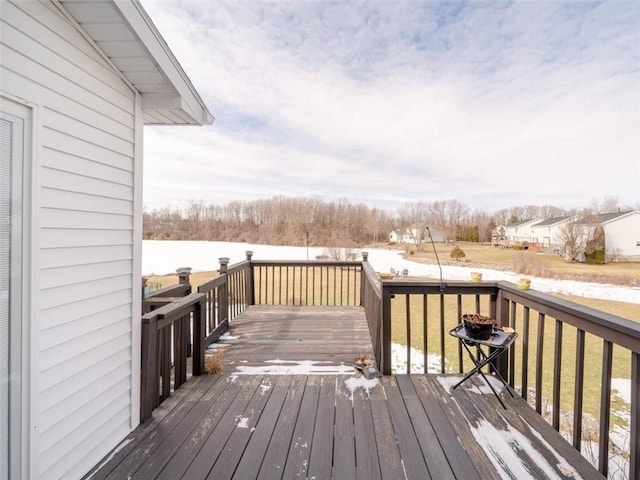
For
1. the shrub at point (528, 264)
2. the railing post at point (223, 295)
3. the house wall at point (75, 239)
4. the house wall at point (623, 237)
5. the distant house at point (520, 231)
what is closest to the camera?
the house wall at point (75, 239)

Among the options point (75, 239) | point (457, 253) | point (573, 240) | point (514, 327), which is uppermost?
point (573, 240)

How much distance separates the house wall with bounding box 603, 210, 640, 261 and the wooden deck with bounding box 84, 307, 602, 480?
13189 millimetres

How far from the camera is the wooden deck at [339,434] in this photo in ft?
5.21

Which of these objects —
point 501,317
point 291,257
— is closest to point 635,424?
point 501,317

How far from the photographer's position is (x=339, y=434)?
74.5 inches

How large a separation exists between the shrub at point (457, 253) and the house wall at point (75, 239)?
15.5 metres

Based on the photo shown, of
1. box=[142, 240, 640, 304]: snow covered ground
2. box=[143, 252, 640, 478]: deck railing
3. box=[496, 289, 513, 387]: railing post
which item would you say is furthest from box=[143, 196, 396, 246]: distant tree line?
box=[496, 289, 513, 387]: railing post

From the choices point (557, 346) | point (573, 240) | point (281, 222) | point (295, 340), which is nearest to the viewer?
point (557, 346)

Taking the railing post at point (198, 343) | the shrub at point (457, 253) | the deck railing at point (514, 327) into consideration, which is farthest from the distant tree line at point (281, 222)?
the railing post at point (198, 343)

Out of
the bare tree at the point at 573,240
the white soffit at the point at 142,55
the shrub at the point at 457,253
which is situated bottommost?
the shrub at the point at 457,253

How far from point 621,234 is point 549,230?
551cm

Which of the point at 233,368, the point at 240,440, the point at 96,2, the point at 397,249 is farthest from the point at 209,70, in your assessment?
the point at 397,249

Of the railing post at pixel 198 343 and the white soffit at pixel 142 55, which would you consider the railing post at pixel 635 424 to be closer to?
the railing post at pixel 198 343

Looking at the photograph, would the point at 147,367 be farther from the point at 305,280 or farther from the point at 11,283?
the point at 305,280
